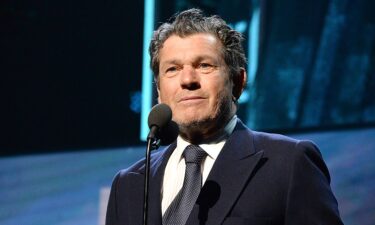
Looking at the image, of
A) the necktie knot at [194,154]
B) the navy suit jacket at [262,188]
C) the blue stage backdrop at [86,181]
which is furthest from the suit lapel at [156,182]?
the blue stage backdrop at [86,181]

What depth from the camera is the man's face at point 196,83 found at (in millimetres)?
1724

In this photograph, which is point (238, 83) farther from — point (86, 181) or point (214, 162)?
point (86, 181)

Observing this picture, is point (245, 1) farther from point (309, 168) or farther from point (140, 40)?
point (309, 168)

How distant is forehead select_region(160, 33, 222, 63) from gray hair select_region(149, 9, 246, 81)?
2 cm

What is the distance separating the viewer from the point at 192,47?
1.79 metres

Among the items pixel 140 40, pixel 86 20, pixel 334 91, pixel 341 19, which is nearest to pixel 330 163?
pixel 334 91

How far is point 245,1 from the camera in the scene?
10.3 ft

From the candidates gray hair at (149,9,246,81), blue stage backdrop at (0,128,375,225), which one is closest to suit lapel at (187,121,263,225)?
gray hair at (149,9,246,81)

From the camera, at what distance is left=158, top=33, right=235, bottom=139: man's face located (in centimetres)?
172

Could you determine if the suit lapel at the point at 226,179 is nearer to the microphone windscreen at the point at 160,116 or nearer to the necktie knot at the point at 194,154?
the necktie knot at the point at 194,154

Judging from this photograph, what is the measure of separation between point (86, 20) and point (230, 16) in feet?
2.41

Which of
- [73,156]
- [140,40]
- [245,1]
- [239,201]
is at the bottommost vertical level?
[73,156]

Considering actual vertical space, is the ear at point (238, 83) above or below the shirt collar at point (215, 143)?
above

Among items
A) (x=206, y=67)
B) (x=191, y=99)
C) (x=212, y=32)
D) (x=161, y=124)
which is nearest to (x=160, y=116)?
(x=161, y=124)
